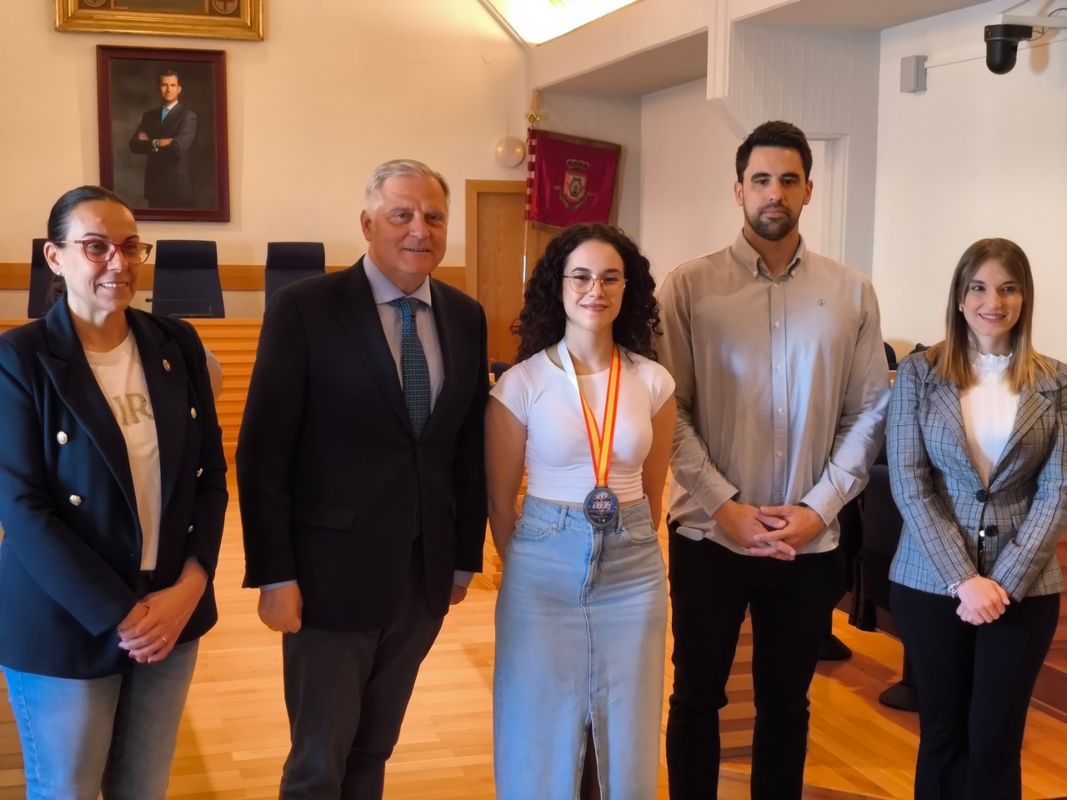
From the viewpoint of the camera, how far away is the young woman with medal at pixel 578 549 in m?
2.22

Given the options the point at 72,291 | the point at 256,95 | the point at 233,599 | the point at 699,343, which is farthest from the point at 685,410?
the point at 256,95

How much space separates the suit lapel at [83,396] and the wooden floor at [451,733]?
162cm

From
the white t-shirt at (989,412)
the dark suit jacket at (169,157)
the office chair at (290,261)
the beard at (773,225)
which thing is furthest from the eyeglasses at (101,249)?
the dark suit jacket at (169,157)

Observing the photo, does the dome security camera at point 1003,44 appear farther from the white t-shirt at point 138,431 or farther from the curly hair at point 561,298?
the white t-shirt at point 138,431

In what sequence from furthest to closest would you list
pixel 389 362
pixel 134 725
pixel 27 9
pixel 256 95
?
pixel 256 95
pixel 27 9
pixel 389 362
pixel 134 725

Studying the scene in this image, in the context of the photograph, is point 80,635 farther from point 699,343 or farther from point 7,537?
→ point 699,343

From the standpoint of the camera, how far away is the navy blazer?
185 cm

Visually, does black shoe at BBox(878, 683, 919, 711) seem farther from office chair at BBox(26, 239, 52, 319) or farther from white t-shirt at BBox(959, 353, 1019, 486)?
office chair at BBox(26, 239, 52, 319)

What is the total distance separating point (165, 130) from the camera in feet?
32.0

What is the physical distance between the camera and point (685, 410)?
258cm

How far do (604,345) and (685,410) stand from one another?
14.3 inches

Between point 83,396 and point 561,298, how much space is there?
914 mm

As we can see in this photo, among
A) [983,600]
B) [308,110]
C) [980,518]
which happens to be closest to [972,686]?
[983,600]

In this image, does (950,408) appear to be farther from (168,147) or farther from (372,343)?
(168,147)
